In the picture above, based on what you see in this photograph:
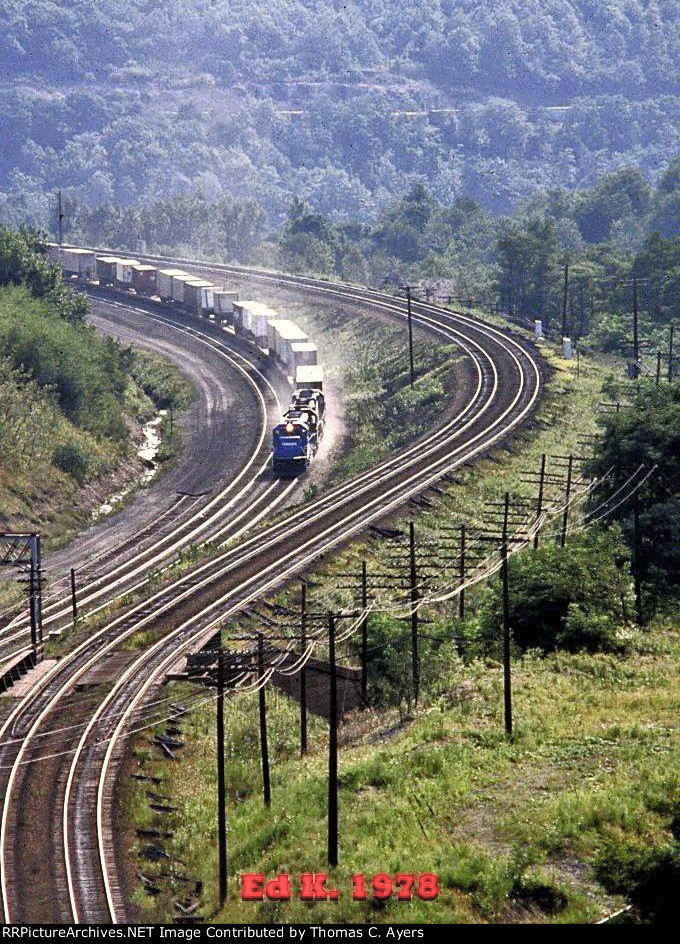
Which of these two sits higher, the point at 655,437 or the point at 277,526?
the point at 655,437

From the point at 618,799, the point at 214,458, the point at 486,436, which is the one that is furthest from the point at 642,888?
the point at 214,458

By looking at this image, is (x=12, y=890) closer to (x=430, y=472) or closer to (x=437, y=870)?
(x=437, y=870)

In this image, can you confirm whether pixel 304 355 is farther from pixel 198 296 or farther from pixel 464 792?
pixel 464 792

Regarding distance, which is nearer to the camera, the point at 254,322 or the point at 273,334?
the point at 273,334

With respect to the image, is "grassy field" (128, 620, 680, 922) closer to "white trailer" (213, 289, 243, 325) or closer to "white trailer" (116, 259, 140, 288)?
"white trailer" (213, 289, 243, 325)

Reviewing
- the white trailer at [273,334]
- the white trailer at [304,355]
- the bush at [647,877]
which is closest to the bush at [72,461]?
the white trailer at [304,355]

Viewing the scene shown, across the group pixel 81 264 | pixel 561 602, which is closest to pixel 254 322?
pixel 81 264

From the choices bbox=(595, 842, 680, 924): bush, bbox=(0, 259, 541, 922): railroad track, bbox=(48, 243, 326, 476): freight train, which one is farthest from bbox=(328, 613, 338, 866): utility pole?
bbox=(48, 243, 326, 476): freight train

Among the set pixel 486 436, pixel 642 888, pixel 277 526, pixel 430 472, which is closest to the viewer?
pixel 642 888
